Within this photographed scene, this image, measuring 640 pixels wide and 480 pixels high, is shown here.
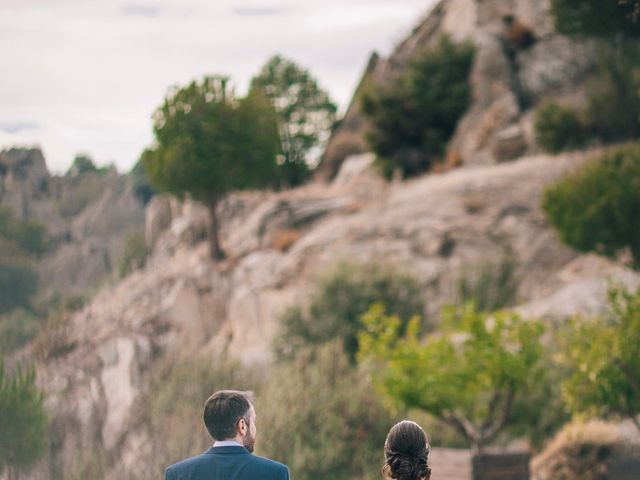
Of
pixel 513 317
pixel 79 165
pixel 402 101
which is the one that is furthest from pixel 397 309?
pixel 79 165

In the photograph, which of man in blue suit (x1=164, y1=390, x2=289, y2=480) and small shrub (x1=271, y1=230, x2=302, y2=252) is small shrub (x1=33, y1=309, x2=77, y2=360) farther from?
man in blue suit (x1=164, y1=390, x2=289, y2=480)

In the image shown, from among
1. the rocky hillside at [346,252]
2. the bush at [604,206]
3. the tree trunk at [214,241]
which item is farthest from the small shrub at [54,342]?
the bush at [604,206]

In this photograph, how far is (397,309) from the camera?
33469 millimetres

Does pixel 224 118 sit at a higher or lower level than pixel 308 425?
higher

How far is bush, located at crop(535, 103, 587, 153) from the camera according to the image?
4050cm

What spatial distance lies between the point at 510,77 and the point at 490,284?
588 inches

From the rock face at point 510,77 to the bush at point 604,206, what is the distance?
1332 cm

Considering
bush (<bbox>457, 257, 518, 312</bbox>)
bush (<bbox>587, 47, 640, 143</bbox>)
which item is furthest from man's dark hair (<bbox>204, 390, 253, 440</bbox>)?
bush (<bbox>587, 47, 640, 143</bbox>)

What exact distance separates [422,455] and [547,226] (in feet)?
109

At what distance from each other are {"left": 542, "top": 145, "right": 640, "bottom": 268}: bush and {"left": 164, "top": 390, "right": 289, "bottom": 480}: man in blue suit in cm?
2320

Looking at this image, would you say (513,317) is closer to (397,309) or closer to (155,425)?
(155,425)

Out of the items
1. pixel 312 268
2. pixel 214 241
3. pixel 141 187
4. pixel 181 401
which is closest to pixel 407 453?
pixel 181 401

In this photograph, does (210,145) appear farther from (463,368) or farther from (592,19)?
(463,368)

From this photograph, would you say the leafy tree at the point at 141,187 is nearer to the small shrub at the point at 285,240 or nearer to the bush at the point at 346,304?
the small shrub at the point at 285,240
